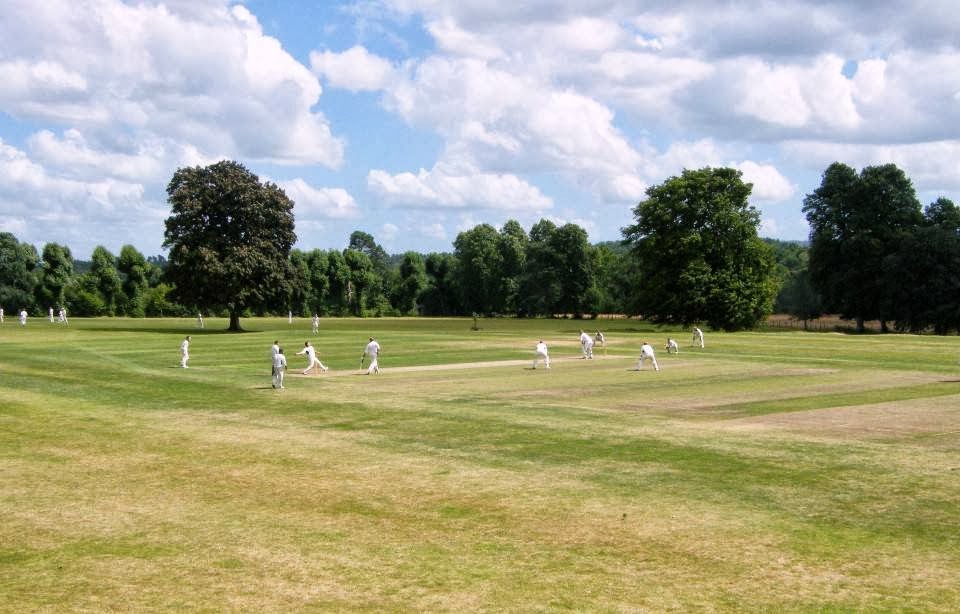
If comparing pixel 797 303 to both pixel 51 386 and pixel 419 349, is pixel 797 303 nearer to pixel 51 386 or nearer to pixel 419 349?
pixel 419 349

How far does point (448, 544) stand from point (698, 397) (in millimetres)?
20248

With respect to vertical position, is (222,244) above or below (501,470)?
above

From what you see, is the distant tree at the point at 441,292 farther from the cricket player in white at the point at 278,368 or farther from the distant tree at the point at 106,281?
the cricket player in white at the point at 278,368

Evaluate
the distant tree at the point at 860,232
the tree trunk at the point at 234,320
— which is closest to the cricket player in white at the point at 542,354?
the tree trunk at the point at 234,320

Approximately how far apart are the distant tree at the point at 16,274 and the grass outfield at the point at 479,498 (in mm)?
110832

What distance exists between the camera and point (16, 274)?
133 m

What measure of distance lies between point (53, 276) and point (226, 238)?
64766 mm

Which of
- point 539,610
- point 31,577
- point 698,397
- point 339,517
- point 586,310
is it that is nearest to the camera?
point 539,610

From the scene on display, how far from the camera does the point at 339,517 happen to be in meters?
14.4

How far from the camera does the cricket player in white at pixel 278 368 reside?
109ft

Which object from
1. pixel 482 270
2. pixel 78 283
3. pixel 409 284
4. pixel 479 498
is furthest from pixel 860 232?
pixel 78 283

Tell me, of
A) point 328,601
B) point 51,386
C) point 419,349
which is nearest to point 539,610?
point 328,601

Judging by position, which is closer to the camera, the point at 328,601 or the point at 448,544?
the point at 328,601

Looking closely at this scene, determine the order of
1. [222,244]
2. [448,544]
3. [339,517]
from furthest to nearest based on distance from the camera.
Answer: [222,244]
[339,517]
[448,544]
